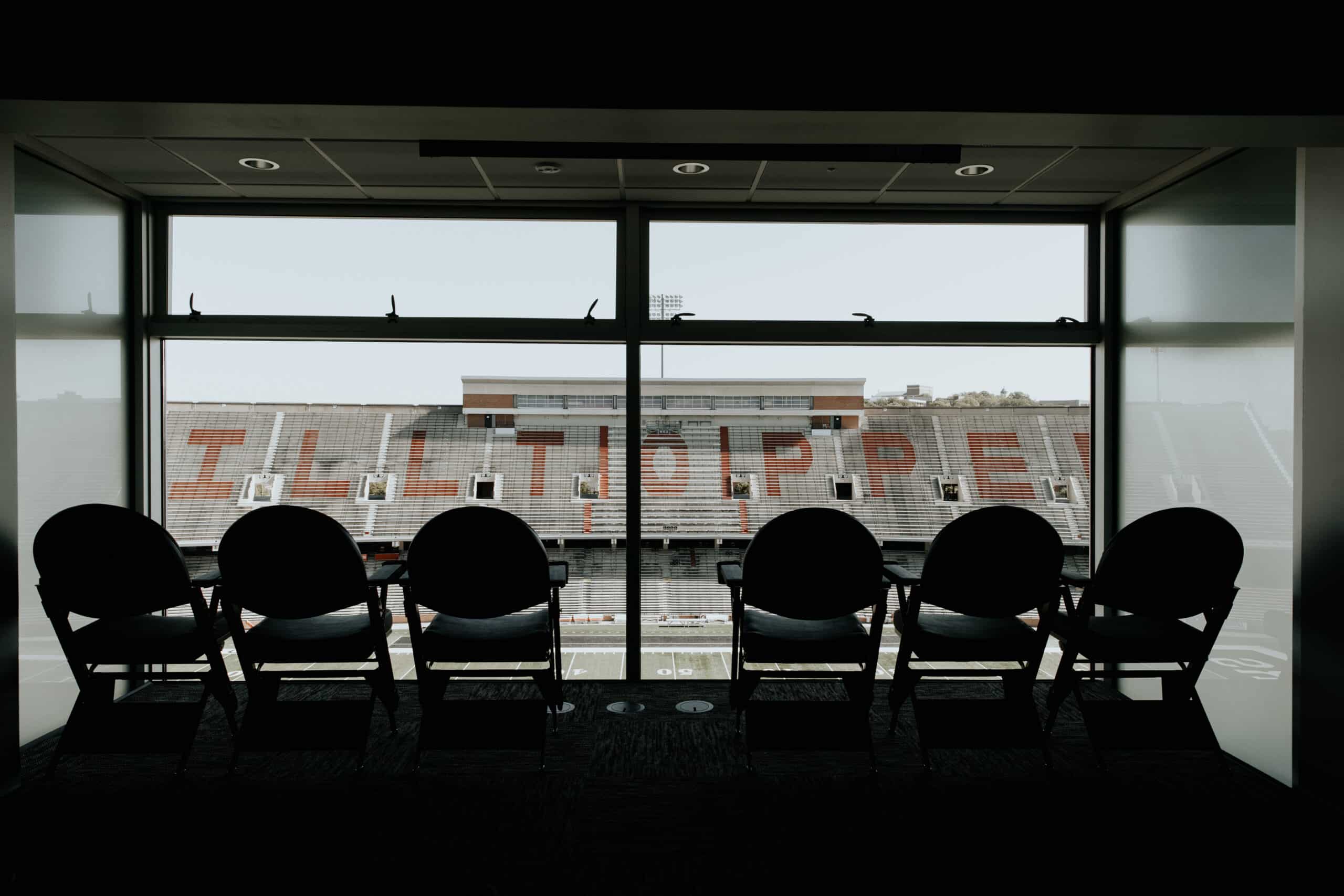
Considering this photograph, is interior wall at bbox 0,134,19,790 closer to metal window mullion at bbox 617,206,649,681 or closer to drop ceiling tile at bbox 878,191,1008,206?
metal window mullion at bbox 617,206,649,681

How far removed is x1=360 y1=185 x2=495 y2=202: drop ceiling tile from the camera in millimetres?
3955

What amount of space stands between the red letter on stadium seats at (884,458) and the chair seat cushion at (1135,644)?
1497mm

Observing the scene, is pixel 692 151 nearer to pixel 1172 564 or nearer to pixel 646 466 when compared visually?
pixel 646 466

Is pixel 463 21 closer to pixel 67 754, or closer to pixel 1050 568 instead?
pixel 1050 568

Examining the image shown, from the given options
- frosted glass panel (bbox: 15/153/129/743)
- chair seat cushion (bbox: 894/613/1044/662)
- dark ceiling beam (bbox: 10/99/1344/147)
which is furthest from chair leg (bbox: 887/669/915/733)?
frosted glass panel (bbox: 15/153/129/743)

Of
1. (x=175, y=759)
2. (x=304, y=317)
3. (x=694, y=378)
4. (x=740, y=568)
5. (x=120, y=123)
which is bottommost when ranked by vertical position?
(x=175, y=759)

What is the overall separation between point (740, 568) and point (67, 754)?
2768 mm

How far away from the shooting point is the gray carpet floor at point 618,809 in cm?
235

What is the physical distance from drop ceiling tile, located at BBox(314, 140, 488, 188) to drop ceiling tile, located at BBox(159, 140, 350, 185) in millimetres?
104

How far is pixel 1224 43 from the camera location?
7.72 feet

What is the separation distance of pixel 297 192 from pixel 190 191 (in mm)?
548

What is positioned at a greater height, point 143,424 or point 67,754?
point 143,424

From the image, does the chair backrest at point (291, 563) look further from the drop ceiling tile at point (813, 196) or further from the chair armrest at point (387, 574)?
the drop ceiling tile at point (813, 196)

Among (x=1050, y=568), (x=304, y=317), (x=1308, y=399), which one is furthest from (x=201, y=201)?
(x=1308, y=399)
